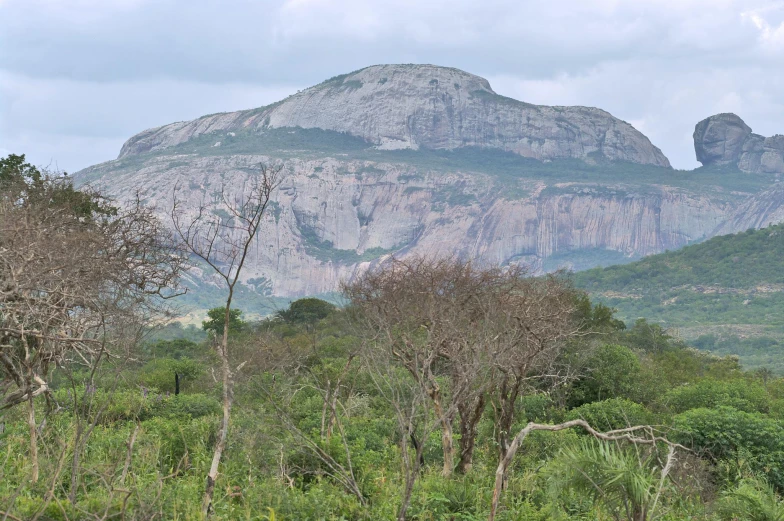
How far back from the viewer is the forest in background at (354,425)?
6.66 metres

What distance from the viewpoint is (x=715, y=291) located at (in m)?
85.9

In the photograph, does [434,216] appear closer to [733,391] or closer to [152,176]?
[152,176]

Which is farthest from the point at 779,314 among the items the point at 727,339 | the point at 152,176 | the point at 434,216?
the point at 152,176

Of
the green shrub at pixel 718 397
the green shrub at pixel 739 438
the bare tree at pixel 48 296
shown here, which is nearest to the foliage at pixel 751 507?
the green shrub at pixel 739 438

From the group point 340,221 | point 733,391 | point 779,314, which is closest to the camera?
point 733,391

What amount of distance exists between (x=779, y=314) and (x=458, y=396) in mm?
77385

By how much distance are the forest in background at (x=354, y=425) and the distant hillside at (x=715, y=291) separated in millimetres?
49988

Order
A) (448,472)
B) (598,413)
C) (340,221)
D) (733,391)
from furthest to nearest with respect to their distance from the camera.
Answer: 1. (340,221)
2. (733,391)
3. (598,413)
4. (448,472)

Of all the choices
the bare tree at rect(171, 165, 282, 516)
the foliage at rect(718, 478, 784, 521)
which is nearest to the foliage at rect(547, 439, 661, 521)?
the foliage at rect(718, 478, 784, 521)

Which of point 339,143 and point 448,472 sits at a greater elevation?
point 339,143

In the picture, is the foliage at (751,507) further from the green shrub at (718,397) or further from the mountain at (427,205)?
the mountain at (427,205)

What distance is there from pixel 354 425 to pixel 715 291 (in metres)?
81.0

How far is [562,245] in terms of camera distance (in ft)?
579

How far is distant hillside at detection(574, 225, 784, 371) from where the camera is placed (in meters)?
68.9
